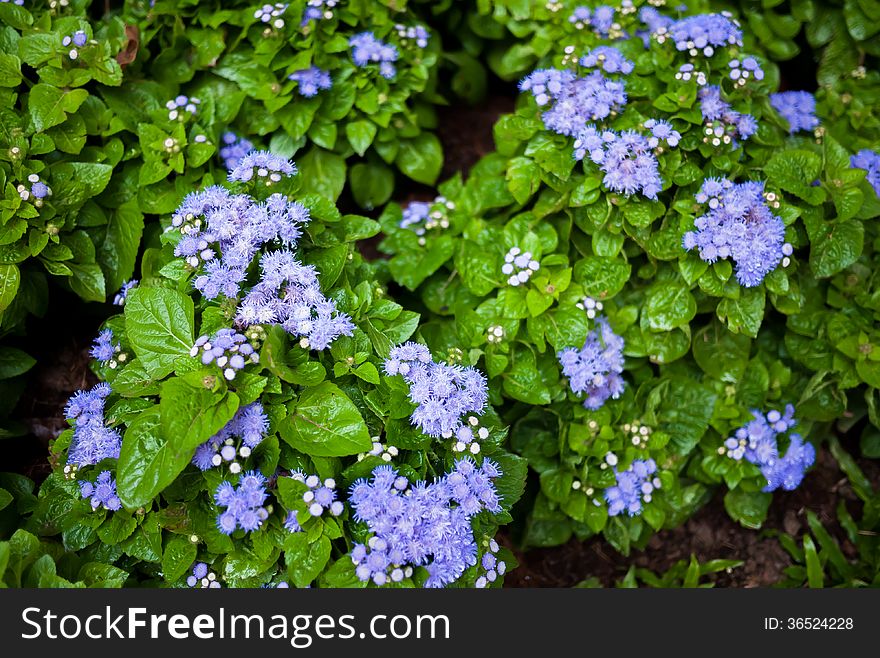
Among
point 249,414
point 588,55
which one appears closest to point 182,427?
point 249,414

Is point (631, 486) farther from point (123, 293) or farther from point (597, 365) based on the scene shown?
point (123, 293)

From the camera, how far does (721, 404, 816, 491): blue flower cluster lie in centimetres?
356

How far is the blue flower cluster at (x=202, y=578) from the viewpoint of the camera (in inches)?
106

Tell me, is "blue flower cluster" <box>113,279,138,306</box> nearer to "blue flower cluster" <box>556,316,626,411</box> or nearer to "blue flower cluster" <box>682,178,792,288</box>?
"blue flower cluster" <box>556,316,626,411</box>

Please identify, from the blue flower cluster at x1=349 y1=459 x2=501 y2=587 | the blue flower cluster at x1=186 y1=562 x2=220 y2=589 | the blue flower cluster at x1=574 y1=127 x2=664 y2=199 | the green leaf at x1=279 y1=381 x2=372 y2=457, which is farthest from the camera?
the blue flower cluster at x1=574 y1=127 x2=664 y2=199

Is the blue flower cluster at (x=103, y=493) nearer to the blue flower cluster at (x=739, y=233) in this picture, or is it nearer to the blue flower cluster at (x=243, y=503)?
the blue flower cluster at (x=243, y=503)

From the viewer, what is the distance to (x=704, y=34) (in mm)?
3527

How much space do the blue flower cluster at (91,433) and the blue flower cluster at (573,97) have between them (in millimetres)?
2150

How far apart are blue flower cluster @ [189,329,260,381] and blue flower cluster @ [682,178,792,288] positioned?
185cm

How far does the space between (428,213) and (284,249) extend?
3.44 feet

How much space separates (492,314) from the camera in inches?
132

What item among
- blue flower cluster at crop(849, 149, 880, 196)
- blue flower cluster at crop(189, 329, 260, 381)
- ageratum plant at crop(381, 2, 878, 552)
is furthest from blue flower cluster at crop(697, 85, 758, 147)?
blue flower cluster at crop(189, 329, 260, 381)

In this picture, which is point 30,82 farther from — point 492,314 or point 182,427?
point 492,314

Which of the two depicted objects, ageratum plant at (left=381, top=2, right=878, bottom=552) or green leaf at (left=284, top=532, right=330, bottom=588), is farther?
ageratum plant at (left=381, top=2, right=878, bottom=552)
